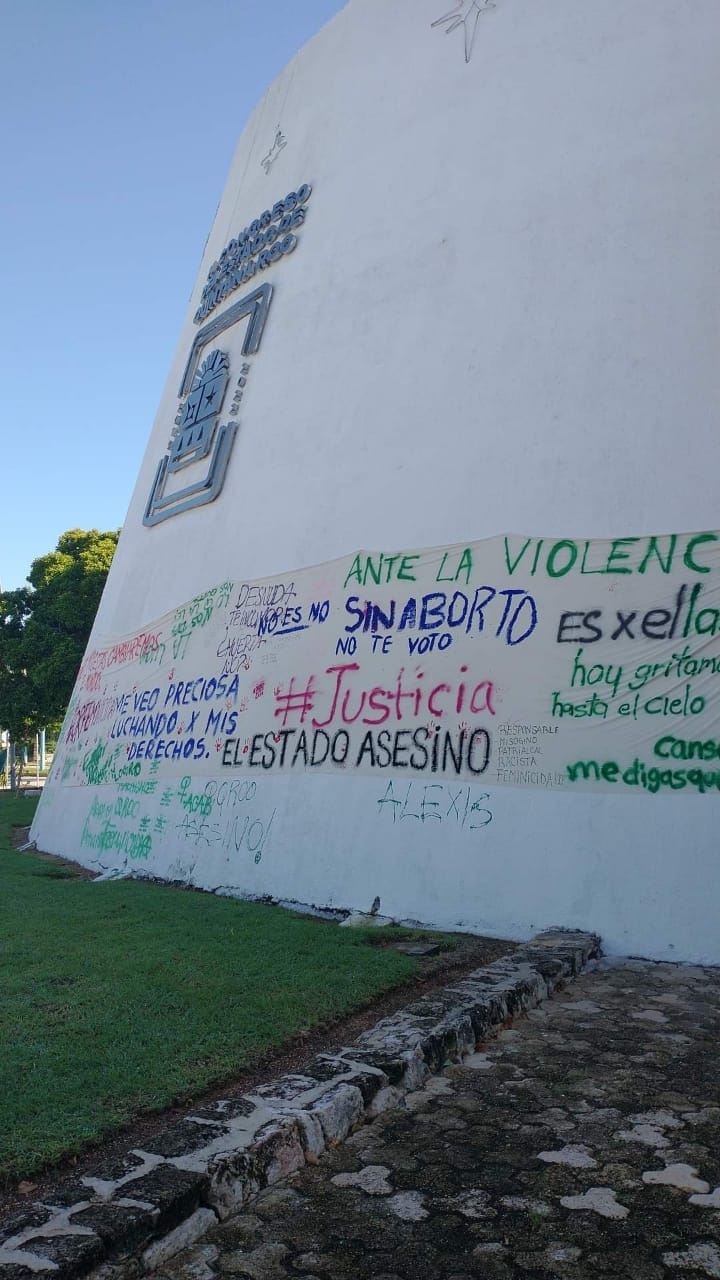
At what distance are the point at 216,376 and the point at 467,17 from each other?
525 cm

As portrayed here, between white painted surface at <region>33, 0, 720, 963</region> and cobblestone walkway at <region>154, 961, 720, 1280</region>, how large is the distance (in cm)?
279

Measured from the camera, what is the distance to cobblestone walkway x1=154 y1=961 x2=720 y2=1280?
3.00 m

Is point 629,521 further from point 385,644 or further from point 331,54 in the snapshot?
point 331,54

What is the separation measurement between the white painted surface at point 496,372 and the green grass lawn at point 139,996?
4.95ft

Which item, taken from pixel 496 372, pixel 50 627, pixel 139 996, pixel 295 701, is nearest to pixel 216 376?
pixel 496 372

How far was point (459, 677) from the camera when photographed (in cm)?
871

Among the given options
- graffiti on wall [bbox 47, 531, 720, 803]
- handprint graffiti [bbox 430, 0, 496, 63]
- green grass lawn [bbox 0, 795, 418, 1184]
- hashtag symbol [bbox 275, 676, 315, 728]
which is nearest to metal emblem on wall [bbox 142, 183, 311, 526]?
graffiti on wall [bbox 47, 531, 720, 803]

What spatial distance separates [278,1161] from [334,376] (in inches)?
356

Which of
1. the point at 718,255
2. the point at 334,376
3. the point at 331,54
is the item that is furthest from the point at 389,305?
the point at 331,54

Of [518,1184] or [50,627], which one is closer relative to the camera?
[518,1184]

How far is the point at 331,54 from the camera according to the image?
13.1 m

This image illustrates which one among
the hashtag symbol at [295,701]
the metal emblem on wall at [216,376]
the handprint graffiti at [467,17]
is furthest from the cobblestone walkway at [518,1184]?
the handprint graffiti at [467,17]

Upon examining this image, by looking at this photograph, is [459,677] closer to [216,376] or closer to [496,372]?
[496,372]

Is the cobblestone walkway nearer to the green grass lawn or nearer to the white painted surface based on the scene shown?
the green grass lawn
